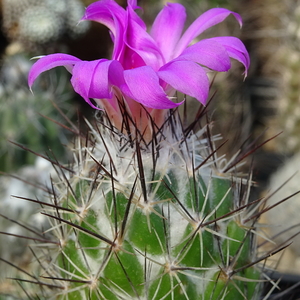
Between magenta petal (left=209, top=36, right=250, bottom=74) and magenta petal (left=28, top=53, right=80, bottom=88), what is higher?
magenta petal (left=209, top=36, right=250, bottom=74)

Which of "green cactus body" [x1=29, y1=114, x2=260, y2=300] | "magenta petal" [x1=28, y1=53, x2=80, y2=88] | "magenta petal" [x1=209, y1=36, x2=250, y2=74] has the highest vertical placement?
"magenta petal" [x1=209, y1=36, x2=250, y2=74]

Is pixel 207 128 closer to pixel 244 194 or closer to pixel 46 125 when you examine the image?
pixel 244 194

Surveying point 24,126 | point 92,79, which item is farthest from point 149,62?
point 24,126

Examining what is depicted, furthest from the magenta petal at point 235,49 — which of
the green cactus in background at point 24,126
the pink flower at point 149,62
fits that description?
the green cactus in background at point 24,126

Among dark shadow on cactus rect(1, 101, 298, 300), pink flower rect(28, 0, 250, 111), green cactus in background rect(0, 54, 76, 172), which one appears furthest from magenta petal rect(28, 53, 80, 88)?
green cactus in background rect(0, 54, 76, 172)

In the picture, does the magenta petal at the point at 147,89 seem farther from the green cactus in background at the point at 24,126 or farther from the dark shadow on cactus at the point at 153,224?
the green cactus in background at the point at 24,126

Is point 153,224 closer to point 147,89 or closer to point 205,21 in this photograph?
point 147,89

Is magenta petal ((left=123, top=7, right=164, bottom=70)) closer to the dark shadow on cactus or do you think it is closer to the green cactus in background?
the dark shadow on cactus
